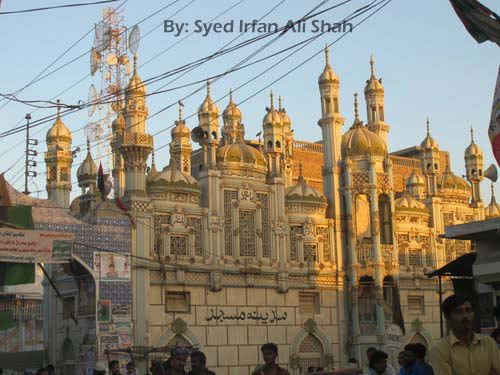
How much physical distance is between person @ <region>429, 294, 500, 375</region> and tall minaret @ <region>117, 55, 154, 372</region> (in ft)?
75.7

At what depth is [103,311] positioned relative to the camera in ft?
89.5

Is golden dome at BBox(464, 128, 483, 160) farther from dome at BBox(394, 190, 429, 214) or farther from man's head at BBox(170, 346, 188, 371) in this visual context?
man's head at BBox(170, 346, 188, 371)

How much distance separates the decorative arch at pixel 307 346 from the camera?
3112 centimetres

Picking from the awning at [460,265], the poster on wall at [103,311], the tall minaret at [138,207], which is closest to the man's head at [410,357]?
the awning at [460,265]

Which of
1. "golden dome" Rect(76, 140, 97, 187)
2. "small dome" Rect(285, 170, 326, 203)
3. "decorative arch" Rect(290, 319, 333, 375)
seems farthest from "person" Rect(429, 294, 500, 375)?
"golden dome" Rect(76, 140, 97, 187)

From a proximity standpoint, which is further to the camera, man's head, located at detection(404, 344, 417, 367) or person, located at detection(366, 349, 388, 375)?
person, located at detection(366, 349, 388, 375)

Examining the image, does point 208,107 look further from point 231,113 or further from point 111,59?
point 111,59

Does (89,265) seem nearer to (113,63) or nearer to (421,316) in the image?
(421,316)

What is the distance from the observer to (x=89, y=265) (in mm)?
27547

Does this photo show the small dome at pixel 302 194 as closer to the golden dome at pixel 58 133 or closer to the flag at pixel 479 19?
the golden dome at pixel 58 133

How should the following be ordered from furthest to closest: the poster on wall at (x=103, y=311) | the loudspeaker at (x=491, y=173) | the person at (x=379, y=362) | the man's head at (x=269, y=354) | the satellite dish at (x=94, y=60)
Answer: the satellite dish at (x=94, y=60) < the loudspeaker at (x=491, y=173) < the poster on wall at (x=103, y=311) < the person at (x=379, y=362) < the man's head at (x=269, y=354)

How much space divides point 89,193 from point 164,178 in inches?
210

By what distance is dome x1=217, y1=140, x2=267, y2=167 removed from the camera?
3109 cm

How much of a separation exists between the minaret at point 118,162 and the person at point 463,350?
81.9 feet
